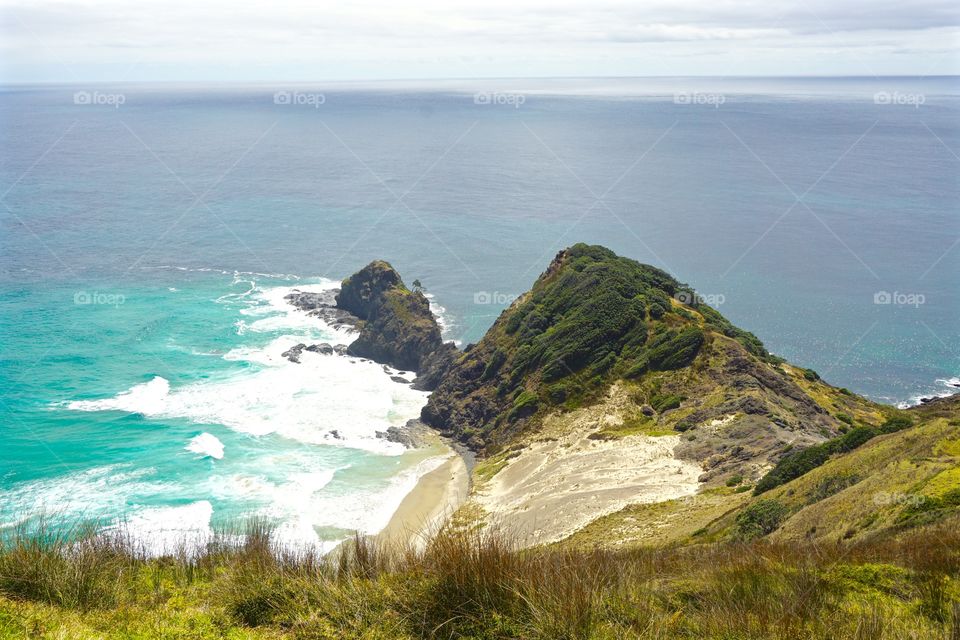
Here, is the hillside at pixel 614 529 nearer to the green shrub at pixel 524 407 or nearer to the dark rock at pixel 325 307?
the green shrub at pixel 524 407

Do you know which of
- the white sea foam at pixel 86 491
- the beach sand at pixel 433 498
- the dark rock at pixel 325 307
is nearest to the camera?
the beach sand at pixel 433 498

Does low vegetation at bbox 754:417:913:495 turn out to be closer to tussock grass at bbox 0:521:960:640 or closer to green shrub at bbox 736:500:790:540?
green shrub at bbox 736:500:790:540

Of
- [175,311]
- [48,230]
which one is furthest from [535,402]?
[48,230]

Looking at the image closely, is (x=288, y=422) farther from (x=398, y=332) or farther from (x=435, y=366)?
(x=398, y=332)

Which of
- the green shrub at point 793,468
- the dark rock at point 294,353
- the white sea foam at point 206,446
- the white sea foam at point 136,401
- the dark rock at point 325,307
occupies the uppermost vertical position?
the dark rock at point 325,307

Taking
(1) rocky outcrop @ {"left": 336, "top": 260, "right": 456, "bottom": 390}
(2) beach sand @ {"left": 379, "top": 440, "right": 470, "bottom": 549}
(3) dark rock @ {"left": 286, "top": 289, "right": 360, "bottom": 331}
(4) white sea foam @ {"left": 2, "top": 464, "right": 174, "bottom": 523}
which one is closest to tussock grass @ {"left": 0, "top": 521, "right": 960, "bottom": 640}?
(2) beach sand @ {"left": 379, "top": 440, "right": 470, "bottom": 549}

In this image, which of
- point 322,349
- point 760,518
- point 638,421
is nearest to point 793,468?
point 760,518

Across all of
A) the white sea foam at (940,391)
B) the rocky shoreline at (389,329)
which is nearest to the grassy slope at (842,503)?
the rocky shoreline at (389,329)
